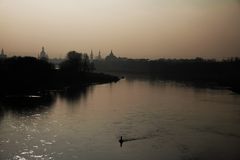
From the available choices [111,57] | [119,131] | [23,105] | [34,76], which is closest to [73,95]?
[34,76]

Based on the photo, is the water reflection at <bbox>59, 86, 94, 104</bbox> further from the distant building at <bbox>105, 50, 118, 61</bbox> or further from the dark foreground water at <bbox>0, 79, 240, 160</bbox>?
the distant building at <bbox>105, 50, 118, 61</bbox>

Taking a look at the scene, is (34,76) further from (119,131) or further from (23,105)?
(119,131)

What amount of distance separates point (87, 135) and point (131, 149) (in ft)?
8.23

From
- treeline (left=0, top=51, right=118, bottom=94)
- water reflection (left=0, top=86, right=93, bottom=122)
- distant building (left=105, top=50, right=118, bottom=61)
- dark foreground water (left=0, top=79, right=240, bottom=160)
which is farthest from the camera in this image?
distant building (left=105, top=50, right=118, bottom=61)

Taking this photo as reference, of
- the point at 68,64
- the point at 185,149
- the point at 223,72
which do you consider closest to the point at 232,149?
the point at 185,149

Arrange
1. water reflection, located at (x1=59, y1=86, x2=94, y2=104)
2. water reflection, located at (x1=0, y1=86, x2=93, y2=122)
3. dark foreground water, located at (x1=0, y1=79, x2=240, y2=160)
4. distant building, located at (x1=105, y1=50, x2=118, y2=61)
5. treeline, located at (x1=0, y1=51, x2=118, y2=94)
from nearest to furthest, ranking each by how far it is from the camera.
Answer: dark foreground water, located at (x1=0, y1=79, x2=240, y2=160) → water reflection, located at (x1=0, y1=86, x2=93, y2=122) → water reflection, located at (x1=59, y1=86, x2=94, y2=104) → treeline, located at (x1=0, y1=51, x2=118, y2=94) → distant building, located at (x1=105, y1=50, x2=118, y2=61)

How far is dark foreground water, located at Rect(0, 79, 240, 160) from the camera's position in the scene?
1281 centimetres

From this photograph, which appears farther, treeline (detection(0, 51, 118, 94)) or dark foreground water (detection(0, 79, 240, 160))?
treeline (detection(0, 51, 118, 94))

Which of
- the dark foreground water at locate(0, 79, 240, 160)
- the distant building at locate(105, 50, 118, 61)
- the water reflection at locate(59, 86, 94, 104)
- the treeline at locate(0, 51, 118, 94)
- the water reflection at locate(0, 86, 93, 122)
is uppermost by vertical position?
the distant building at locate(105, 50, 118, 61)

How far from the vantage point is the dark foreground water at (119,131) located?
42.0 ft

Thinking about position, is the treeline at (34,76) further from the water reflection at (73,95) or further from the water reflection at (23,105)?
the water reflection at (73,95)

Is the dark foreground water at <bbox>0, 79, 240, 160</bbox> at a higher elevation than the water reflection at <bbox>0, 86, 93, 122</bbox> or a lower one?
lower

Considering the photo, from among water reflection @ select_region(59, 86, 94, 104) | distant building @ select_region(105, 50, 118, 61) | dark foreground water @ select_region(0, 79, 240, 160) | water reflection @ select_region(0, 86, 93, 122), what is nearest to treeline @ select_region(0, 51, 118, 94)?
water reflection @ select_region(0, 86, 93, 122)

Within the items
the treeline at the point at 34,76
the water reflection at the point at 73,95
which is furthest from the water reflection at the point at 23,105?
the treeline at the point at 34,76
